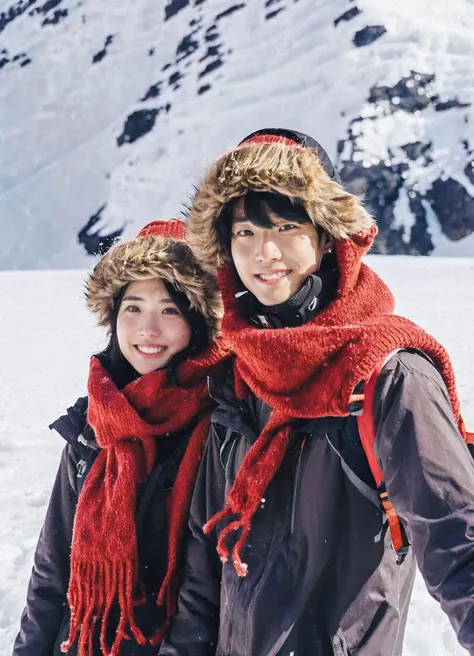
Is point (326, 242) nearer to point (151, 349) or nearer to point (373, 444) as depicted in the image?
point (373, 444)

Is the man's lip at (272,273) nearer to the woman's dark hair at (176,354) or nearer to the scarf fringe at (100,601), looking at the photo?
the woman's dark hair at (176,354)

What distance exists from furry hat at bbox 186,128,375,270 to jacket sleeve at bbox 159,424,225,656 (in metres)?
0.65

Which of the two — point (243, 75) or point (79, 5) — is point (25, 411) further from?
point (79, 5)

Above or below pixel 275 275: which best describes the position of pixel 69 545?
below

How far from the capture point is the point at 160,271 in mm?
2256

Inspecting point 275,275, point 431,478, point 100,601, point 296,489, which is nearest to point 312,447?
point 296,489

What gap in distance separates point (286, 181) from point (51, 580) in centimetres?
149

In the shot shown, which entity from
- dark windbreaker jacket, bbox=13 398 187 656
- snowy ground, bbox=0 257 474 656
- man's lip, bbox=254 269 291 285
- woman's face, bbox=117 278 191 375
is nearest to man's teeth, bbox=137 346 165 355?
woman's face, bbox=117 278 191 375

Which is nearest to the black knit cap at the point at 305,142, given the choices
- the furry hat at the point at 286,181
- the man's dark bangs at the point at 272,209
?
the furry hat at the point at 286,181

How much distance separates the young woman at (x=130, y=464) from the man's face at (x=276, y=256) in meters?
0.53

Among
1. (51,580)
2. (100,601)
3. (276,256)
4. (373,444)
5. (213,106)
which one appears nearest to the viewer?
(373,444)

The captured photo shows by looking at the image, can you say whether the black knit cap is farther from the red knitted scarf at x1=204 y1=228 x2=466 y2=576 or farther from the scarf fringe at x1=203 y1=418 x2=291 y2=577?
the scarf fringe at x1=203 y1=418 x2=291 y2=577

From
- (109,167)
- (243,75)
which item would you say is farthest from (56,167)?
(243,75)

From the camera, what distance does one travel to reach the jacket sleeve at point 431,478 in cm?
125
